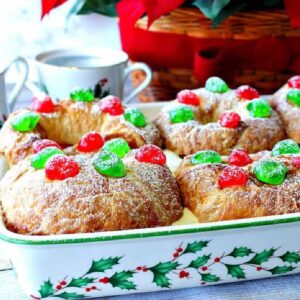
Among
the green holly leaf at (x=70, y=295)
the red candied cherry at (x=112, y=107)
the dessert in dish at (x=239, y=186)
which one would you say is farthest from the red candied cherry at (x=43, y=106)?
the green holly leaf at (x=70, y=295)

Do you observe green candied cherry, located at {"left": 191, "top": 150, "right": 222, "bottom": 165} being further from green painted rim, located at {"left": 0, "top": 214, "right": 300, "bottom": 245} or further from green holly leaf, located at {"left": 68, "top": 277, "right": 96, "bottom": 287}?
green holly leaf, located at {"left": 68, "top": 277, "right": 96, "bottom": 287}

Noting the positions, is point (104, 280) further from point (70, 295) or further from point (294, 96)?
point (294, 96)

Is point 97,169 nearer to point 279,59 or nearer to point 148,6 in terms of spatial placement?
point 148,6

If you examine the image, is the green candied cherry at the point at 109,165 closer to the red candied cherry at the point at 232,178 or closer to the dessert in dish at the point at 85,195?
the dessert in dish at the point at 85,195

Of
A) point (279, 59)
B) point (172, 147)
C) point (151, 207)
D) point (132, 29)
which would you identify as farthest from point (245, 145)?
point (132, 29)

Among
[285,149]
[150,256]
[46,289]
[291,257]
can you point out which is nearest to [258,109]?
[285,149]

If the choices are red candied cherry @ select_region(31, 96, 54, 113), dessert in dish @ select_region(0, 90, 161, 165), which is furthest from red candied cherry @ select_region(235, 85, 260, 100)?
red candied cherry @ select_region(31, 96, 54, 113)
